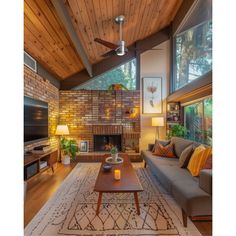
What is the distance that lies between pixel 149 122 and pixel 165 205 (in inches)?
145

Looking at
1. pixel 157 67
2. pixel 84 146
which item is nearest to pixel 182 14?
pixel 157 67

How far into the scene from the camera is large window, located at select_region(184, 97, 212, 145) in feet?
13.6

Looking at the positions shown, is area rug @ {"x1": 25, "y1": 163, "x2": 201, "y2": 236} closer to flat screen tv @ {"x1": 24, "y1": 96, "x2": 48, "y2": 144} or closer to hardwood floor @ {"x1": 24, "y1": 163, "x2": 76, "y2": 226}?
hardwood floor @ {"x1": 24, "y1": 163, "x2": 76, "y2": 226}

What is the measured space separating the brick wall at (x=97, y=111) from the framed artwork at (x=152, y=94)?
0.39 meters

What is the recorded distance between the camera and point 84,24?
3697 millimetres

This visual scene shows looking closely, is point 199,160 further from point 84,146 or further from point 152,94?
point 84,146

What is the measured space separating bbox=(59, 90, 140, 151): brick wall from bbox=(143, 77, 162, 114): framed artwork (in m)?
0.39

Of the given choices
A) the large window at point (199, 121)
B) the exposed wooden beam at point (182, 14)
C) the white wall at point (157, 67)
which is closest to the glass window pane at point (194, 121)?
the large window at point (199, 121)

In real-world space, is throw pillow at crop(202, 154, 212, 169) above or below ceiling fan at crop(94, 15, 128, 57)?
below

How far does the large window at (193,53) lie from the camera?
366cm

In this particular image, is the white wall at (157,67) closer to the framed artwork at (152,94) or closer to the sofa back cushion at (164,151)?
the framed artwork at (152,94)

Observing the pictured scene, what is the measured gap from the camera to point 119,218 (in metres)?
2.30

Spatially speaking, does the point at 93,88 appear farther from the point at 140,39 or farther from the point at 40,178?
the point at 40,178

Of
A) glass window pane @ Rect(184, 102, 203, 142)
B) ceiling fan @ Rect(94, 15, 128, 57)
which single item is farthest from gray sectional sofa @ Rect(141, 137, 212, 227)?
ceiling fan @ Rect(94, 15, 128, 57)
